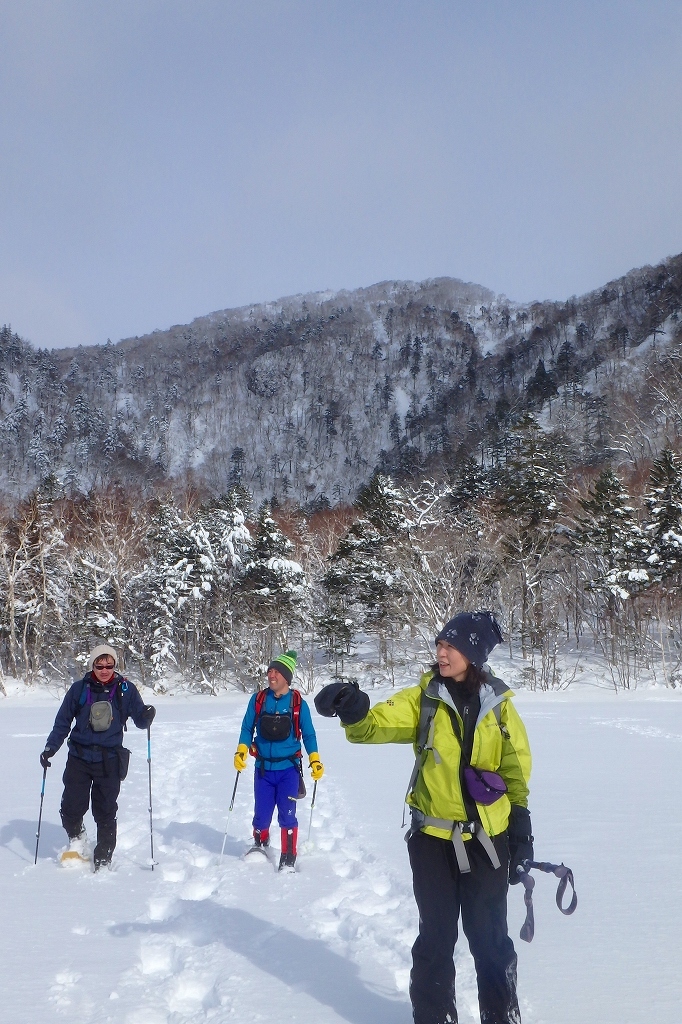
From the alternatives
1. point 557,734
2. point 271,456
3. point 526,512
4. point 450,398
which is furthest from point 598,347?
point 557,734

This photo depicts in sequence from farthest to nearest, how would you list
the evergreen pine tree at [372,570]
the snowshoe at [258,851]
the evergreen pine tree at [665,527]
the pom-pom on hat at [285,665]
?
the evergreen pine tree at [372,570] < the evergreen pine tree at [665,527] < the pom-pom on hat at [285,665] < the snowshoe at [258,851]

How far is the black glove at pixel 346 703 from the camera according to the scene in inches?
107

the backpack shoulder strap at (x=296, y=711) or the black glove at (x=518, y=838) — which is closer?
the black glove at (x=518, y=838)

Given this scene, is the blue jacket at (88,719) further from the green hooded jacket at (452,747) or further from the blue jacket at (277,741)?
the green hooded jacket at (452,747)

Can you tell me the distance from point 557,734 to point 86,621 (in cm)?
2359

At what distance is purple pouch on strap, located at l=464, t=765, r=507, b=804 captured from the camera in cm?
273

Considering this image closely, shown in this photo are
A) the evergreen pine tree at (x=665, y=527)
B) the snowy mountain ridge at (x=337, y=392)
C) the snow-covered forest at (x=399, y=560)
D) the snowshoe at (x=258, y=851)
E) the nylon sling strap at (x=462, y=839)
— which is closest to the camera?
the nylon sling strap at (x=462, y=839)

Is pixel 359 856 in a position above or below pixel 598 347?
below

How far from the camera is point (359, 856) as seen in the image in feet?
18.4

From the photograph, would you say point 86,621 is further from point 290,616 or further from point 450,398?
point 450,398

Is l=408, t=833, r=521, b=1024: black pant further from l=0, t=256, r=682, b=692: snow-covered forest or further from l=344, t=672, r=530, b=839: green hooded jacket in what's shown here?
l=0, t=256, r=682, b=692: snow-covered forest

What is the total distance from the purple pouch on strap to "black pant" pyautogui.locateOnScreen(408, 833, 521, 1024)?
0.19m

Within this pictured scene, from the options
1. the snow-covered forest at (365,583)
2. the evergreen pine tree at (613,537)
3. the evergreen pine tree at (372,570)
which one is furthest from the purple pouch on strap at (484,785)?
the evergreen pine tree at (613,537)

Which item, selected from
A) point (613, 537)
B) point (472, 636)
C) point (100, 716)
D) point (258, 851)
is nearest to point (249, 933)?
point (258, 851)
